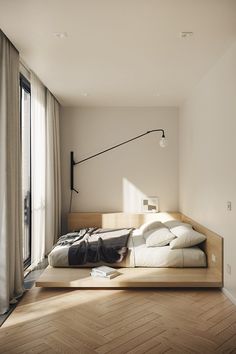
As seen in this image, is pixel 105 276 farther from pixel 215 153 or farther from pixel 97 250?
pixel 215 153

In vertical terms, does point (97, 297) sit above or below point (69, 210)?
below

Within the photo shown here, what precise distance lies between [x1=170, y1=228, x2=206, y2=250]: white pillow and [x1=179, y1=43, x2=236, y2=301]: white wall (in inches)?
8.9

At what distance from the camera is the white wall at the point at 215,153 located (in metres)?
3.27

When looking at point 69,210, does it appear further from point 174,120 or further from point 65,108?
point 174,120

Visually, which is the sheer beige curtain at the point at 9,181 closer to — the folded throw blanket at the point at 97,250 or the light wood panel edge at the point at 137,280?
the light wood panel edge at the point at 137,280

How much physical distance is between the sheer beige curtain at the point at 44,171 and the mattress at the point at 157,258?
0.63 metres

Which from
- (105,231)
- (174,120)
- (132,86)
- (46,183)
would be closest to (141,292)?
(105,231)

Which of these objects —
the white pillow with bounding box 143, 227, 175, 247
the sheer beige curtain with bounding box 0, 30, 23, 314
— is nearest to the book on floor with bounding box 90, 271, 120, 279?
the white pillow with bounding box 143, 227, 175, 247

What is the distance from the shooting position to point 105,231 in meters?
5.14

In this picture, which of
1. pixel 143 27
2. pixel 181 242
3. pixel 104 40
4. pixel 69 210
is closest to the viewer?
pixel 143 27

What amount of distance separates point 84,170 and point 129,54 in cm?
294

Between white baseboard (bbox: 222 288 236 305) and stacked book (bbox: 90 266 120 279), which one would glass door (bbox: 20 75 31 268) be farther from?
white baseboard (bbox: 222 288 236 305)

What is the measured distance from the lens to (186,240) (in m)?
3.98

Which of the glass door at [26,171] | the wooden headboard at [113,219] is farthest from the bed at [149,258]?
the wooden headboard at [113,219]
